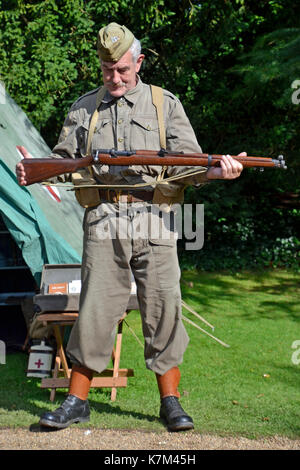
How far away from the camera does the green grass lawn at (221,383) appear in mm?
4164

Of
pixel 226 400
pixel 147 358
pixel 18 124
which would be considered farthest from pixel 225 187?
pixel 147 358

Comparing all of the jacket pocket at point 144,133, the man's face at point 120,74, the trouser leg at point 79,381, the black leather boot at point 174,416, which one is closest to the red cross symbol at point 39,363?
the trouser leg at point 79,381

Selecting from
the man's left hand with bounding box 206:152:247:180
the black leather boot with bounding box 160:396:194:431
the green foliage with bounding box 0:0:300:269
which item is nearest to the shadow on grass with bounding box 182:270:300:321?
the green foliage with bounding box 0:0:300:269

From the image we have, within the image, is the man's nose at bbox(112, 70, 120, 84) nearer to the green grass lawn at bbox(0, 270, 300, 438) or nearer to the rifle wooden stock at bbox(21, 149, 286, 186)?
the rifle wooden stock at bbox(21, 149, 286, 186)

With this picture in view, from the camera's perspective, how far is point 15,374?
17.7 feet

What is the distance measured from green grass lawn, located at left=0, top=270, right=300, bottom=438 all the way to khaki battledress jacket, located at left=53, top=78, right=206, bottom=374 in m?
0.53

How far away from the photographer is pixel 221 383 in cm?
519

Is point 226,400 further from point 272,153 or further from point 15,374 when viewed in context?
point 272,153

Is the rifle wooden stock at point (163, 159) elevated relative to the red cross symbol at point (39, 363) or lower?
elevated

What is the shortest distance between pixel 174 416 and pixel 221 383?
4.58 feet

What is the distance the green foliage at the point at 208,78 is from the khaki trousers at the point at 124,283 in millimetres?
5751

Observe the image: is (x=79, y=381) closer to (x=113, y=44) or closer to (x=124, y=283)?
(x=124, y=283)

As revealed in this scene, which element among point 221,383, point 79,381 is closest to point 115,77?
point 79,381

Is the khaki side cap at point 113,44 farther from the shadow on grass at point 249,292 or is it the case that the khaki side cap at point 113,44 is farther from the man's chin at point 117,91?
the shadow on grass at point 249,292
